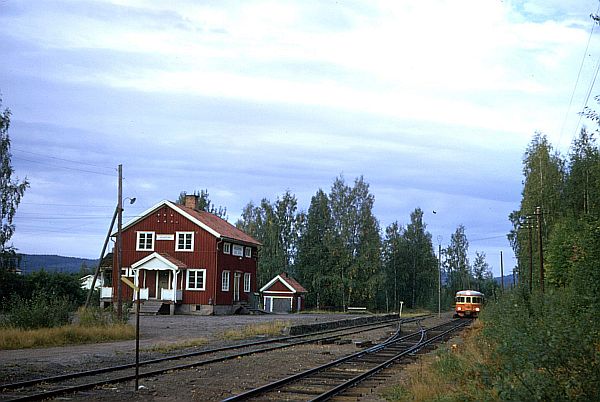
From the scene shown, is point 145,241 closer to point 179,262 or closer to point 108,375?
point 179,262

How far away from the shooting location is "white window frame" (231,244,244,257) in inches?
2131

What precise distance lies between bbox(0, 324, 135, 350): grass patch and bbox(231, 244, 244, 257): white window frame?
1053 inches

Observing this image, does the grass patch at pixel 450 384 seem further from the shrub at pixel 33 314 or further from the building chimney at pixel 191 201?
the building chimney at pixel 191 201

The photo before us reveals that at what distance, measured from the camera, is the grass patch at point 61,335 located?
21453 mm

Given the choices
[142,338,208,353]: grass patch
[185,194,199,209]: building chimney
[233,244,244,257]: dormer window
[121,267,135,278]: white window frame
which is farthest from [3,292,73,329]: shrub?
[185,194,199,209]: building chimney

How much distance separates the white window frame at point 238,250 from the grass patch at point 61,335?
87.7ft

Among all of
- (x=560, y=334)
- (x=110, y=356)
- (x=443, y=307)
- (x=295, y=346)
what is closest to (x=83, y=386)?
(x=110, y=356)

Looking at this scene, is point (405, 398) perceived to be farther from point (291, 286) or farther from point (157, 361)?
point (291, 286)

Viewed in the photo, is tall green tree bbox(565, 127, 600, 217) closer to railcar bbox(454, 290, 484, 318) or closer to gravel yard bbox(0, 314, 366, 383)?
railcar bbox(454, 290, 484, 318)

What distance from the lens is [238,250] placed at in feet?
181

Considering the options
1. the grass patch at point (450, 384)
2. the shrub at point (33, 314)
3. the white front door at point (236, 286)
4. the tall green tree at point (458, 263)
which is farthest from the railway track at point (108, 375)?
the tall green tree at point (458, 263)

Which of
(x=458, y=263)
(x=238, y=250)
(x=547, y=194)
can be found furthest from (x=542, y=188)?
(x=458, y=263)

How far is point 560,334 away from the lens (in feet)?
26.1

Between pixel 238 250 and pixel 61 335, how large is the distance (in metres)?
31.8
